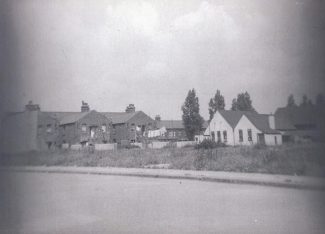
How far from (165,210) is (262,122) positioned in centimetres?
3062

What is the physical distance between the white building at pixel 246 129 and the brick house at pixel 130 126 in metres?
11.2

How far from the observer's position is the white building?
35.0 metres

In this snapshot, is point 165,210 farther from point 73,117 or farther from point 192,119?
point 192,119

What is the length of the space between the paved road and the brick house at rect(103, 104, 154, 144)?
3399 cm

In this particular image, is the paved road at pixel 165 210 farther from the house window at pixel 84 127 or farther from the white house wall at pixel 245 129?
the house window at pixel 84 127

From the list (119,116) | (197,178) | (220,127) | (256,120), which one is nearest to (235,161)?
(197,178)

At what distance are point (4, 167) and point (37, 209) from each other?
1752 millimetres

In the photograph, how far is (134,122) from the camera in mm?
44844

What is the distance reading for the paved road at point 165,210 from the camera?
592cm

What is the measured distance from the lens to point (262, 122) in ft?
117

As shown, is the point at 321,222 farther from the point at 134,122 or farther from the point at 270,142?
the point at 134,122

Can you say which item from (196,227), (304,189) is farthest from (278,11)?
(196,227)

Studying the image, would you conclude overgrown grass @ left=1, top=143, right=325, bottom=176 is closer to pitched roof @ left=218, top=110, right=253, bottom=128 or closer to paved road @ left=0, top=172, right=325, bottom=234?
paved road @ left=0, top=172, right=325, bottom=234

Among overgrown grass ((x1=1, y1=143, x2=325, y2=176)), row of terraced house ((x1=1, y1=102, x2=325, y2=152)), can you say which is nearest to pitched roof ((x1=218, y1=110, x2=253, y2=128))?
row of terraced house ((x1=1, y1=102, x2=325, y2=152))
